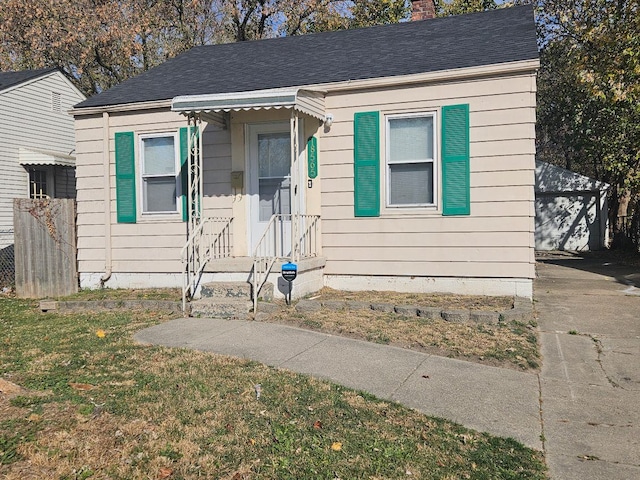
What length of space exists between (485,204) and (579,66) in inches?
307

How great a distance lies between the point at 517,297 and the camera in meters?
8.06

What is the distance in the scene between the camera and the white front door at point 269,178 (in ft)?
30.3

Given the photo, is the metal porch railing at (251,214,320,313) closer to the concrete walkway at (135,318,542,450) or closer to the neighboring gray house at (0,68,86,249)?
the concrete walkway at (135,318,542,450)

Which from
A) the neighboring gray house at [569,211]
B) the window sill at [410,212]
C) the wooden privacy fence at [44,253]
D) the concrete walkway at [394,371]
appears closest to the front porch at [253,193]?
the window sill at [410,212]

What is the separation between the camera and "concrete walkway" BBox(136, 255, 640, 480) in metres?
3.72

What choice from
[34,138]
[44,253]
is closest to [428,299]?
[44,253]

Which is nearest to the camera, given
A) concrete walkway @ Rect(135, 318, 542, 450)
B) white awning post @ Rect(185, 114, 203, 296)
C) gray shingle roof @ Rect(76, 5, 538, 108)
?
concrete walkway @ Rect(135, 318, 542, 450)

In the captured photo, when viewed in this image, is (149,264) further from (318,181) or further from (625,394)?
(625,394)

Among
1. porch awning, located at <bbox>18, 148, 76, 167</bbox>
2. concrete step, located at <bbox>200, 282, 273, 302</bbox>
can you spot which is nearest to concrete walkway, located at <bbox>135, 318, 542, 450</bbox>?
concrete step, located at <bbox>200, 282, 273, 302</bbox>

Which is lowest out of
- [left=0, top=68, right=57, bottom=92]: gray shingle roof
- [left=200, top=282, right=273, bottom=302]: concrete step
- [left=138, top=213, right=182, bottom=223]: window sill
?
[left=200, top=282, right=273, bottom=302]: concrete step

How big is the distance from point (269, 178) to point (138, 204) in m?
2.47

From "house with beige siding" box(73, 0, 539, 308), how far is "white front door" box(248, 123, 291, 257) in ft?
0.08

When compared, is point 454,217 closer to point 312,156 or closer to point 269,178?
point 312,156

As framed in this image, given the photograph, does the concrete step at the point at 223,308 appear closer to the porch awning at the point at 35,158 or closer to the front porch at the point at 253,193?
the front porch at the point at 253,193
